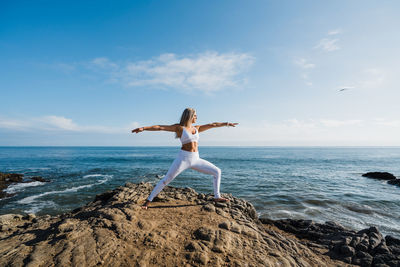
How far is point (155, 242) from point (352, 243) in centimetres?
610

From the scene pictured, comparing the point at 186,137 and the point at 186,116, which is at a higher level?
the point at 186,116

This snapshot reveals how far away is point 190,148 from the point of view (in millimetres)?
4961

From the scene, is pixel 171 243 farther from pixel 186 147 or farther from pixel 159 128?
pixel 159 128

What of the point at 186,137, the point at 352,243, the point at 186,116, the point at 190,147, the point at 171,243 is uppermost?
the point at 186,116

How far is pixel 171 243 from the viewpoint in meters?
3.84

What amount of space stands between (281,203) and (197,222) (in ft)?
31.0

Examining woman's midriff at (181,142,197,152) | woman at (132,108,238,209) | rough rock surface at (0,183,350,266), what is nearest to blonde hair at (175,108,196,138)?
woman at (132,108,238,209)

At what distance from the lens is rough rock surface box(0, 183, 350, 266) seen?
3420 mm

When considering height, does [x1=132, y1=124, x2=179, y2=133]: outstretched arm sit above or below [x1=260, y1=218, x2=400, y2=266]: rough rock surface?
above

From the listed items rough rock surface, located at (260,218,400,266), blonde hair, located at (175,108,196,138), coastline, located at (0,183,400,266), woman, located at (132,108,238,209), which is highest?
blonde hair, located at (175,108,196,138)

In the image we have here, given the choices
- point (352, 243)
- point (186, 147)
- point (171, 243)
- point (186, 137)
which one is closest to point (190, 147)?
point (186, 147)

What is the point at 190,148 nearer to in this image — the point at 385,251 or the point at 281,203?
the point at 385,251

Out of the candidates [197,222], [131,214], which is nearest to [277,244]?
[197,222]

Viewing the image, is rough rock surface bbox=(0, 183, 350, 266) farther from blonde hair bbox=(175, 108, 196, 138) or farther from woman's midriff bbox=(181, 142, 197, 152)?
blonde hair bbox=(175, 108, 196, 138)
